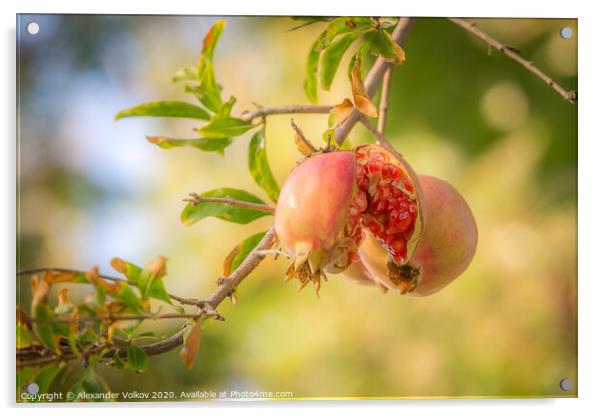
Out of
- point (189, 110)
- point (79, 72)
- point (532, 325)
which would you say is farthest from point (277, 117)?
point (532, 325)

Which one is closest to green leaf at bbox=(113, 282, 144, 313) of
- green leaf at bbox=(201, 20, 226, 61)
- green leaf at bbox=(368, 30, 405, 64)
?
green leaf at bbox=(201, 20, 226, 61)

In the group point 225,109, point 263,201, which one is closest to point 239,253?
point 263,201

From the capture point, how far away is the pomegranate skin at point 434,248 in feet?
4.62

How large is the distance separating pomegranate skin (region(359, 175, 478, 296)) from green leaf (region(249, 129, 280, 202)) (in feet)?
1.06

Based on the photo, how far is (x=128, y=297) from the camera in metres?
1.64

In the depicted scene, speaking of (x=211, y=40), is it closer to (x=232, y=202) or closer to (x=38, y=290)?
(x=232, y=202)

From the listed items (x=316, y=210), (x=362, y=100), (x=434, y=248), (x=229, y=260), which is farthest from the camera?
(x=229, y=260)

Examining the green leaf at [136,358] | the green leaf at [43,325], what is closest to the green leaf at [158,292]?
the green leaf at [136,358]

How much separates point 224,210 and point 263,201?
0.10 metres

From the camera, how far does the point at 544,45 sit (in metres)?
1.76

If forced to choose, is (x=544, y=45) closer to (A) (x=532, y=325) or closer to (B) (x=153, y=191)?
(A) (x=532, y=325)

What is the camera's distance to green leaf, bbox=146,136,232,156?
1.71 meters

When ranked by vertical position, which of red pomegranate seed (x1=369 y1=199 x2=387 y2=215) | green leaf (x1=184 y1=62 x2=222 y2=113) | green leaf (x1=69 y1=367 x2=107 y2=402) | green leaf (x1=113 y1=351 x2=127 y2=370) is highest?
green leaf (x1=184 y1=62 x2=222 y2=113)

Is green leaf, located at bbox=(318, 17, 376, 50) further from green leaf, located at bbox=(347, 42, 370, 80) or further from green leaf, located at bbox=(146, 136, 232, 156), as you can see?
green leaf, located at bbox=(146, 136, 232, 156)
